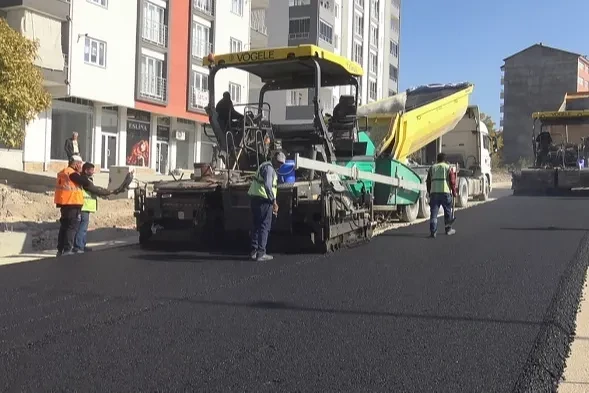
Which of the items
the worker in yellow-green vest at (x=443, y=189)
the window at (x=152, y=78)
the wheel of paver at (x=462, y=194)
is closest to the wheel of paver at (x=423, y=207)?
the worker in yellow-green vest at (x=443, y=189)

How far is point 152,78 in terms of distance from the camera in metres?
28.3

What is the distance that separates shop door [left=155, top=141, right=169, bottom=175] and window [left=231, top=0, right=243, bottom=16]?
828cm

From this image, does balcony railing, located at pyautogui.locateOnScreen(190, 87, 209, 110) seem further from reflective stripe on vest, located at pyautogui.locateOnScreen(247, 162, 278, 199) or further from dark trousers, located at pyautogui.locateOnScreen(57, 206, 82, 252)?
reflective stripe on vest, located at pyautogui.locateOnScreen(247, 162, 278, 199)

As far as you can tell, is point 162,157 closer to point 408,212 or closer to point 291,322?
point 408,212

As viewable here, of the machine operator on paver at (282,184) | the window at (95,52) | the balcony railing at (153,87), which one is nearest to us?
the machine operator on paver at (282,184)

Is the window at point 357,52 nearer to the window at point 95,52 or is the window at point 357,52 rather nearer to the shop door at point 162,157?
the shop door at point 162,157

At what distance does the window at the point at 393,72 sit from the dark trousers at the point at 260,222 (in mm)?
55122

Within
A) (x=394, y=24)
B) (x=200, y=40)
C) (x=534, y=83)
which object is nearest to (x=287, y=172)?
(x=200, y=40)

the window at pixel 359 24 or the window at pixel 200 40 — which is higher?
the window at pixel 359 24

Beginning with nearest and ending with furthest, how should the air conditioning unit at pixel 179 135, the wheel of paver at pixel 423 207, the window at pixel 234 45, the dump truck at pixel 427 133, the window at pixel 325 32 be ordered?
the dump truck at pixel 427 133, the wheel of paver at pixel 423 207, the air conditioning unit at pixel 179 135, the window at pixel 234 45, the window at pixel 325 32

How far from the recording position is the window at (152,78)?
27516 millimetres

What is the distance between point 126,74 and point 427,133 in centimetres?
1578

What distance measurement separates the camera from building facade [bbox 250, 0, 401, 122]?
44.2m

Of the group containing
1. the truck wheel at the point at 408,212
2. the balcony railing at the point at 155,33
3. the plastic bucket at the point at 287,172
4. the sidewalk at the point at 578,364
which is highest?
the balcony railing at the point at 155,33
